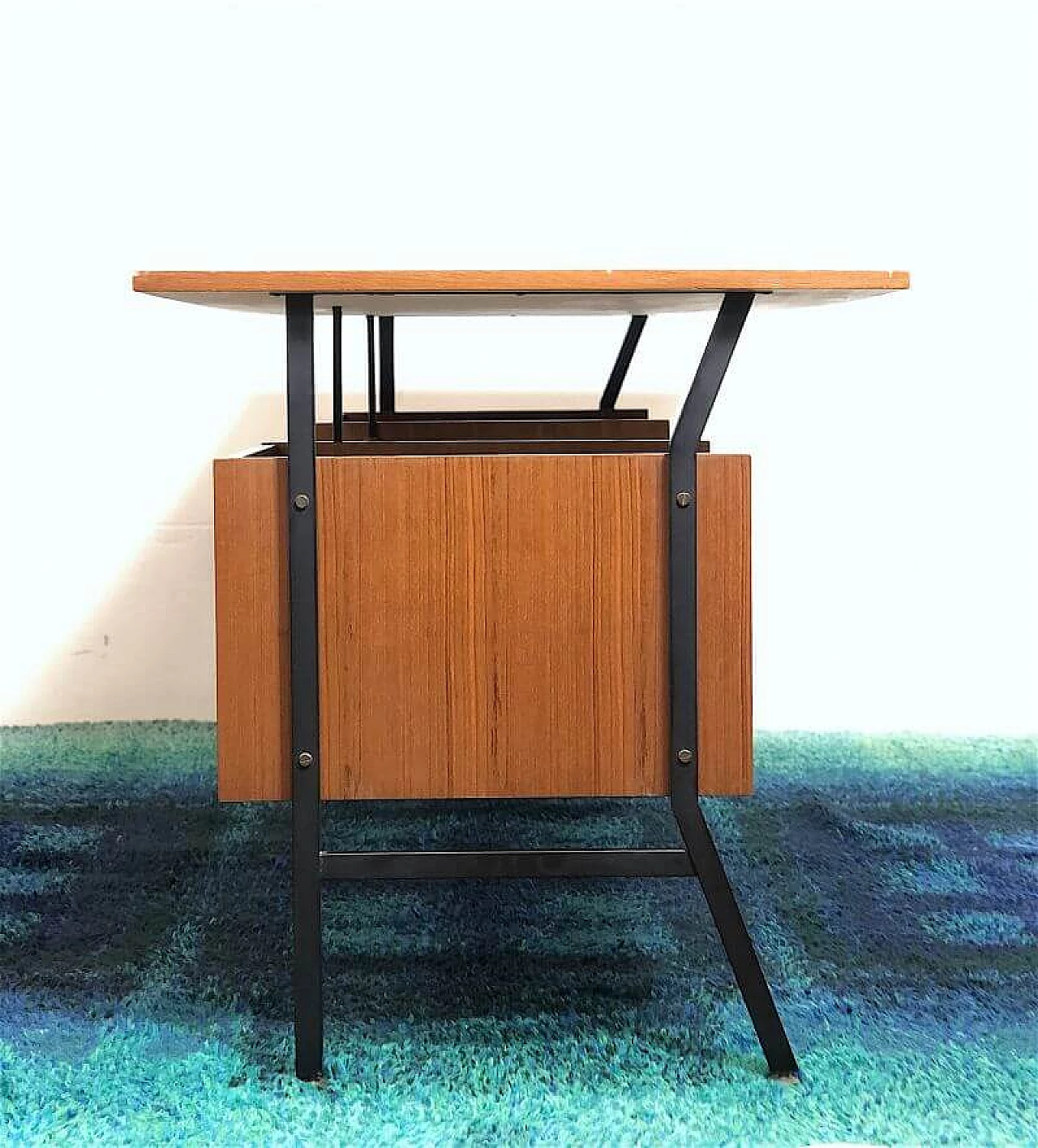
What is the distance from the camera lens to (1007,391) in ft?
8.31

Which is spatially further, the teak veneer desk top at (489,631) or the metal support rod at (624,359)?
the metal support rod at (624,359)

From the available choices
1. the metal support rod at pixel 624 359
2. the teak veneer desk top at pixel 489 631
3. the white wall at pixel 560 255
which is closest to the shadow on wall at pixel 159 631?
the white wall at pixel 560 255

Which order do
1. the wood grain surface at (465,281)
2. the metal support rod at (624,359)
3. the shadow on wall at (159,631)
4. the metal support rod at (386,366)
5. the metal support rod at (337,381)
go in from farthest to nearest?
the shadow on wall at (159,631) < the metal support rod at (386,366) < the metal support rod at (624,359) < the metal support rod at (337,381) < the wood grain surface at (465,281)

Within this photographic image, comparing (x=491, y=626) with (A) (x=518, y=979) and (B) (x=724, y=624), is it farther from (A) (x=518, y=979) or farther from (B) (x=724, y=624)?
(A) (x=518, y=979)

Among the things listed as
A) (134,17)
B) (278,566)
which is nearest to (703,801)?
(278,566)

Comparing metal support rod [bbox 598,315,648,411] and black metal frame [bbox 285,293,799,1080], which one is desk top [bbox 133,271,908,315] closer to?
black metal frame [bbox 285,293,799,1080]

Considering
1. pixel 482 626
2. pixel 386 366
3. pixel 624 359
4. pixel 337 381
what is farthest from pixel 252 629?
pixel 386 366

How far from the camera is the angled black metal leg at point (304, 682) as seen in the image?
125cm

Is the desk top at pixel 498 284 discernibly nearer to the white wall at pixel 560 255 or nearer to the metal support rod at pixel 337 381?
the metal support rod at pixel 337 381

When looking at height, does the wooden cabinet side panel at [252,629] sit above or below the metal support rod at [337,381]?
below

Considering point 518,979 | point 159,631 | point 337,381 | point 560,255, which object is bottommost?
point 518,979

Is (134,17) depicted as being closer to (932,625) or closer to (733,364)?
(733,364)

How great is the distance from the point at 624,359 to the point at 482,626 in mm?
860

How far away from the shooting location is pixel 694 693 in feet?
4.23
